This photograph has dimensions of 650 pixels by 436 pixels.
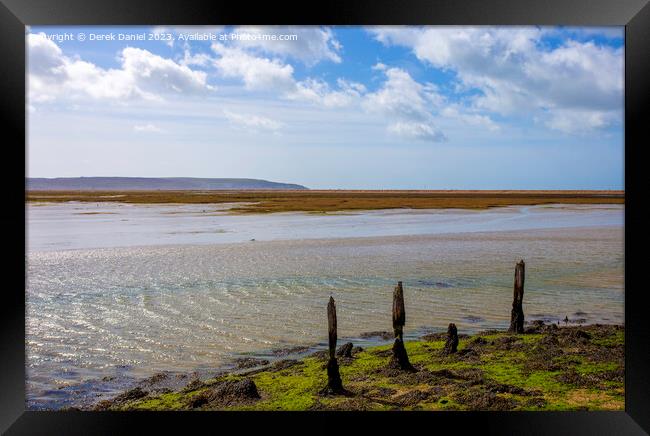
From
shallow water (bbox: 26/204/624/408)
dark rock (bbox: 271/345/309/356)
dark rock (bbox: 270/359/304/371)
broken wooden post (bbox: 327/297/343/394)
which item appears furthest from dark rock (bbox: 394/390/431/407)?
shallow water (bbox: 26/204/624/408)

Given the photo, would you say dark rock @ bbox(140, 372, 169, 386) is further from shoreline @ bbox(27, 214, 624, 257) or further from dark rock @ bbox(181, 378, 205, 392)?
shoreline @ bbox(27, 214, 624, 257)

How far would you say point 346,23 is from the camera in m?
7.54

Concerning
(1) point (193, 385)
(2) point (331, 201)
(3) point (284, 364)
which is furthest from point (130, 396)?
(2) point (331, 201)

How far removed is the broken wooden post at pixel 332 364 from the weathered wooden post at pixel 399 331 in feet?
3.39

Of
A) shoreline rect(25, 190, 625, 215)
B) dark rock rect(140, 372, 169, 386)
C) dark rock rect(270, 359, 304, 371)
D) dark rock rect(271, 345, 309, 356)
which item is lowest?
dark rock rect(140, 372, 169, 386)

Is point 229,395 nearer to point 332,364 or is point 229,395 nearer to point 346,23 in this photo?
point 332,364

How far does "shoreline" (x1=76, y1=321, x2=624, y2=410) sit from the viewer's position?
28.8 feet

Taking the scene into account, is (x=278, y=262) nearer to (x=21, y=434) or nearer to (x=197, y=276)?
(x=197, y=276)

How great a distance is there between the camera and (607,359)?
33.2ft

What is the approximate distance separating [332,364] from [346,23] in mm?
4767

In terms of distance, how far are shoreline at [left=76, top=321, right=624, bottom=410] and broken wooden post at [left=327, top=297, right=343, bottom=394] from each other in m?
0.20

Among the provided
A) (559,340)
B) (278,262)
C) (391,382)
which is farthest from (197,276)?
(559,340)

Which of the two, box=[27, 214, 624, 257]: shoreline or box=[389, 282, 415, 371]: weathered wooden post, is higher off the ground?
box=[27, 214, 624, 257]: shoreline

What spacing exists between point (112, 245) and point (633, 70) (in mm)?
18944
